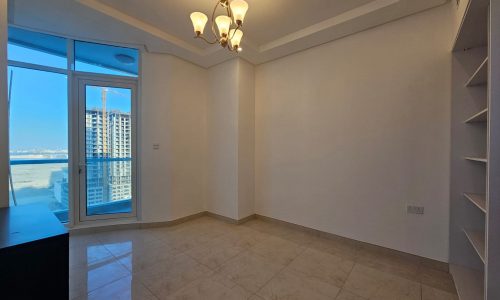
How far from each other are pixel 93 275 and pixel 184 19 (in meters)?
3.25

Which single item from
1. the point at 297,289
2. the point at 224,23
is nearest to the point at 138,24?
the point at 224,23

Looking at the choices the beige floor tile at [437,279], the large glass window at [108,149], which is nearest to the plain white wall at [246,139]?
the large glass window at [108,149]

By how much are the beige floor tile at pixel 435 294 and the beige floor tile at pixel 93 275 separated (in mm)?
2995

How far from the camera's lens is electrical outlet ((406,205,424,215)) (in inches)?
93.9

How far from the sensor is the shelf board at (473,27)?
158 cm

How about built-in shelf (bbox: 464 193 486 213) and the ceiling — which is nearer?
built-in shelf (bbox: 464 193 486 213)

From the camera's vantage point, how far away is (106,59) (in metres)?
3.39

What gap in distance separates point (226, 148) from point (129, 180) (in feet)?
5.88

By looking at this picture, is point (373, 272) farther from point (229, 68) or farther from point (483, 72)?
point (229, 68)

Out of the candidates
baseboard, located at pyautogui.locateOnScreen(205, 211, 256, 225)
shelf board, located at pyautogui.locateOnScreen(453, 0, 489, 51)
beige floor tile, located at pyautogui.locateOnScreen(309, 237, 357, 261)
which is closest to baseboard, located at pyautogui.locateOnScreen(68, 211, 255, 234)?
baseboard, located at pyautogui.locateOnScreen(205, 211, 256, 225)

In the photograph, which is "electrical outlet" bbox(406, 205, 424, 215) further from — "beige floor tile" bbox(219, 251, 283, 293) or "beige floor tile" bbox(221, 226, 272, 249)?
"beige floor tile" bbox(221, 226, 272, 249)

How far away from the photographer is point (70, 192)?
3.17m

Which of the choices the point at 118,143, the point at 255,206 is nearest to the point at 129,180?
the point at 118,143

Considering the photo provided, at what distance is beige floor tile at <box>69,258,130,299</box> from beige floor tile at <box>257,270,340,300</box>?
155cm
